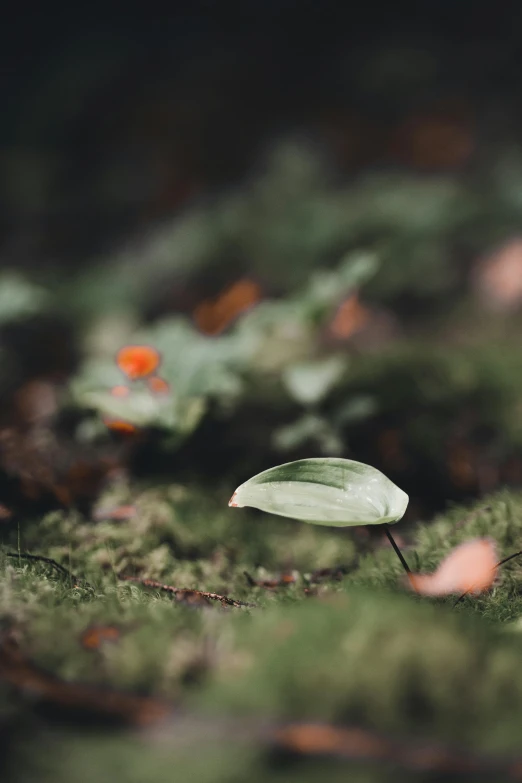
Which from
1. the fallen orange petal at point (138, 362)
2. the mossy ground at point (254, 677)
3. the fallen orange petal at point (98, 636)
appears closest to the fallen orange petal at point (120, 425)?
the fallen orange petal at point (138, 362)

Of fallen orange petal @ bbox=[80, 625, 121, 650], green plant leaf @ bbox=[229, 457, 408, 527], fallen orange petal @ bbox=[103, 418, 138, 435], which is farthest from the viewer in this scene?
fallen orange petal @ bbox=[103, 418, 138, 435]

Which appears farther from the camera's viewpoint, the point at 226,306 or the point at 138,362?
the point at 226,306

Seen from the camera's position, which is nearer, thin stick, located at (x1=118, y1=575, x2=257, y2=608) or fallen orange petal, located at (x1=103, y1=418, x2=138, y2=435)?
thin stick, located at (x1=118, y1=575, x2=257, y2=608)

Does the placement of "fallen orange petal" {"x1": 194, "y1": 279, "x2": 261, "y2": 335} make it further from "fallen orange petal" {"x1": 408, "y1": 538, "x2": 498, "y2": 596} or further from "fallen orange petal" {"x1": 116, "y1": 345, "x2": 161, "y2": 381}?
"fallen orange petal" {"x1": 408, "y1": 538, "x2": 498, "y2": 596}

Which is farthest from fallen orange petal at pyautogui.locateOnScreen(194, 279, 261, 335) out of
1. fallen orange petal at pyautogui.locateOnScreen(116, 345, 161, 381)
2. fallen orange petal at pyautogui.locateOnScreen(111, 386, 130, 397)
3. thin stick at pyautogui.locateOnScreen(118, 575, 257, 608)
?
thin stick at pyautogui.locateOnScreen(118, 575, 257, 608)


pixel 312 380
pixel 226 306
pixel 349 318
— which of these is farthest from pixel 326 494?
pixel 226 306

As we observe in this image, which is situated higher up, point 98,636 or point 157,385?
point 157,385

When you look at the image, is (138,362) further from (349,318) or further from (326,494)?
(349,318)
